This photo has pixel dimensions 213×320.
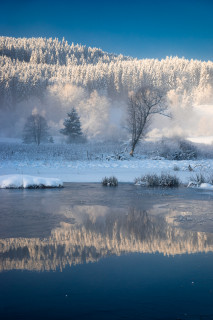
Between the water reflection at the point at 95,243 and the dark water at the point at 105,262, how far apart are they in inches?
0.6

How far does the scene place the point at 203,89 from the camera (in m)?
112

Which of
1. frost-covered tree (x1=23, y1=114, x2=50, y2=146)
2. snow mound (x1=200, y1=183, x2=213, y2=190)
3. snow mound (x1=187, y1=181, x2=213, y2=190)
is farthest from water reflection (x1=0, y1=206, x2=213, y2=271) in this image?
frost-covered tree (x1=23, y1=114, x2=50, y2=146)

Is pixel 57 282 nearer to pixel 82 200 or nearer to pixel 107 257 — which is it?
pixel 107 257

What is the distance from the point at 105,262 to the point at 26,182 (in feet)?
35.1

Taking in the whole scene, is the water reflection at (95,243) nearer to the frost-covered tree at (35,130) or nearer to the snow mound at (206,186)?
the snow mound at (206,186)

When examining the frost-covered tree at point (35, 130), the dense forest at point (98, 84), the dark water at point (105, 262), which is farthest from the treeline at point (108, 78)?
the dark water at point (105, 262)

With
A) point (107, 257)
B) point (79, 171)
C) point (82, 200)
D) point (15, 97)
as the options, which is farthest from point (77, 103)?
point (107, 257)

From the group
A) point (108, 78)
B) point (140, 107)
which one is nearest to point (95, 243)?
point (140, 107)

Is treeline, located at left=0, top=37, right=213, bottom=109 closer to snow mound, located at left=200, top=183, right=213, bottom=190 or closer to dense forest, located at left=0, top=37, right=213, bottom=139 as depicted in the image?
dense forest, located at left=0, top=37, right=213, bottom=139

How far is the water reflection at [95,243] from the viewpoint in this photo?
571 centimetres

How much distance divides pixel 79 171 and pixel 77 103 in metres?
68.9

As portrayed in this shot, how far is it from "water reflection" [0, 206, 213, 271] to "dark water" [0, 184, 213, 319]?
0.05ft

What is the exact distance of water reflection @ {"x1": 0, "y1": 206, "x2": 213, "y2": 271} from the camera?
571cm

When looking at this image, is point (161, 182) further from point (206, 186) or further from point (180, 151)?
point (180, 151)
